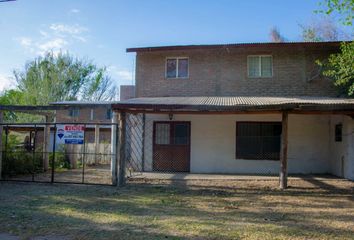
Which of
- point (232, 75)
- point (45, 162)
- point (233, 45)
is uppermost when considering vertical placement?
point (233, 45)

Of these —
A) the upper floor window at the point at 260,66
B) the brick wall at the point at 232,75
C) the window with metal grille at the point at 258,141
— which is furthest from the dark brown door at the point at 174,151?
the upper floor window at the point at 260,66

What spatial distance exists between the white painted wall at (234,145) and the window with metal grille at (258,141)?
0.72ft

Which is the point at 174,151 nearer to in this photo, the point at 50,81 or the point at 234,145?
the point at 234,145

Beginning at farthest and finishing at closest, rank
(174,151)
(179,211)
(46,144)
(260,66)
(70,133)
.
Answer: (260,66)
(174,151)
(46,144)
(70,133)
(179,211)

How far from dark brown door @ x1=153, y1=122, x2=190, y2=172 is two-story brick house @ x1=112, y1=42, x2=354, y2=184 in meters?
0.05

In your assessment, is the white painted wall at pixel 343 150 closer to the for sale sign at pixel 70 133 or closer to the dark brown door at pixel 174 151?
the dark brown door at pixel 174 151

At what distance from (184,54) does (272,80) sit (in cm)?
419

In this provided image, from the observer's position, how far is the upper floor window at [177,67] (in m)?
16.7

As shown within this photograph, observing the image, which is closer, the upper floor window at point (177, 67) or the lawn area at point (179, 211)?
the lawn area at point (179, 211)

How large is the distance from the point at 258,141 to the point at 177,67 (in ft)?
16.6

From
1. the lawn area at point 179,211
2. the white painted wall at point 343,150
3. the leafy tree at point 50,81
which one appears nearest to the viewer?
the lawn area at point 179,211

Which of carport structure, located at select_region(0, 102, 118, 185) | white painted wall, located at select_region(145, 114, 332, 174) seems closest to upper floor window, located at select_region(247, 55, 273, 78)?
white painted wall, located at select_region(145, 114, 332, 174)

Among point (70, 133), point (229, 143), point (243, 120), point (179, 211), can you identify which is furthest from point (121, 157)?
point (243, 120)

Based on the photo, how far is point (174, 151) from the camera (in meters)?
16.1
